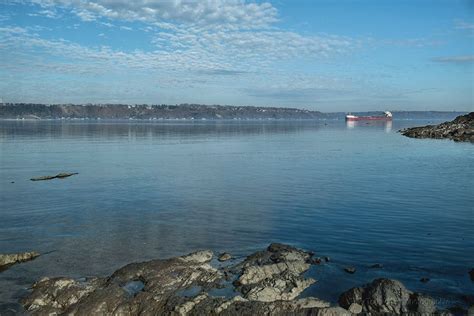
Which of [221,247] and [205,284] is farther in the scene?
[221,247]

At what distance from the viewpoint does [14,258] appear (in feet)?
70.5

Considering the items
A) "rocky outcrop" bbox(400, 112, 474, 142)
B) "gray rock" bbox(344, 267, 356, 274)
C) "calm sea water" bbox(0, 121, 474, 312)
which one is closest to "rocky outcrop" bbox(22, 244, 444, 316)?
"calm sea water" bbox(0, 121, 474, 312)

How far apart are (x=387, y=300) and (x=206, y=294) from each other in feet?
22.3

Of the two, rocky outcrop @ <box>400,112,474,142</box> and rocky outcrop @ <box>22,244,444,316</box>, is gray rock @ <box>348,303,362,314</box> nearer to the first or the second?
rocky outcrop @ <box>22,244,444,316</box>

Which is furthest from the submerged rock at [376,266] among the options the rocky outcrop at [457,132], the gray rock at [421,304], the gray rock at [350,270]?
the rocky outcrop at [457,132]

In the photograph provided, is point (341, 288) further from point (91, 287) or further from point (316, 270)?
point (91, 287)

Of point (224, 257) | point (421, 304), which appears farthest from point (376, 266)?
point (224, 257)

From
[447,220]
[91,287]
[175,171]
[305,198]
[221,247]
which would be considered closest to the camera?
[91,287]

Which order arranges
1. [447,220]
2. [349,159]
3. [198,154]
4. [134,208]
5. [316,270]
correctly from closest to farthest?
1. [316,270]
2. [447,220]
3. [134,208]
4. [349,159]
5. [198,154]

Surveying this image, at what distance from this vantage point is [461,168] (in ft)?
178

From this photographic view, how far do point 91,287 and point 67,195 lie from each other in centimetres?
2325

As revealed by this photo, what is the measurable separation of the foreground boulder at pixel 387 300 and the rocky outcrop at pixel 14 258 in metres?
15.6

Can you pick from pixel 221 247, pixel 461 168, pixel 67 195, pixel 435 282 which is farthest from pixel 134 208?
pixel 461 168

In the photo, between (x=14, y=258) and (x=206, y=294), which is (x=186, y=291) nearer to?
(x=206, y=294)
